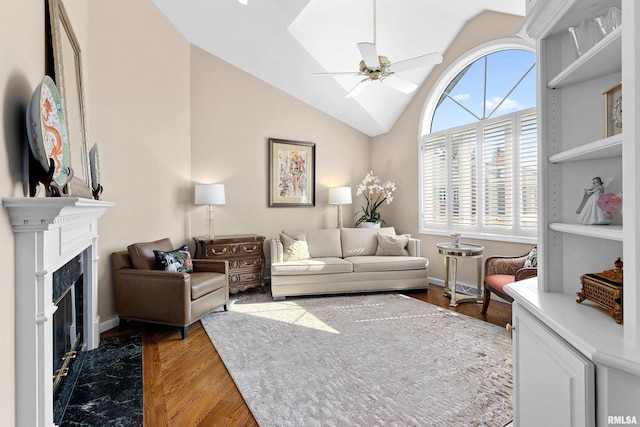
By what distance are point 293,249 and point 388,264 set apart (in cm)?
135

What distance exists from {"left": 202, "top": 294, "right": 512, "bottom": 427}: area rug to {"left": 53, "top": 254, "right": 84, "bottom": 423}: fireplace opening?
1007mm

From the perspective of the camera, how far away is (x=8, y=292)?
4.08 feet

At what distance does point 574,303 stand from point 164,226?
4026 mm

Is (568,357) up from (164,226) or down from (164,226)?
down

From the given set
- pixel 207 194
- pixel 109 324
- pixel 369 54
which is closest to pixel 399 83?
pixel 369 54

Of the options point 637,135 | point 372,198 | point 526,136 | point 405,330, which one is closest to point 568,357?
point 637,135

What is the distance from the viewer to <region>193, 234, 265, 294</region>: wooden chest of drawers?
430 cm

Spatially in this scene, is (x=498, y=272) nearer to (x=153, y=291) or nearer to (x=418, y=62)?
(x=418, y=62)

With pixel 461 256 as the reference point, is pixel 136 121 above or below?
above

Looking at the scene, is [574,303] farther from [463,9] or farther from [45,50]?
[463,9]

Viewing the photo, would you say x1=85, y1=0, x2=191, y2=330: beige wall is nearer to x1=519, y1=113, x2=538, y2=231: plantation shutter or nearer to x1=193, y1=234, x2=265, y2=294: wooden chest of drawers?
x1=193, y1=234, x2=265, y2=294: wooden chest of drawers

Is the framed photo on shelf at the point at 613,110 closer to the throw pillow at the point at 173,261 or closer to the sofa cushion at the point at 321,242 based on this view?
the throw pillow at the point at 173,261

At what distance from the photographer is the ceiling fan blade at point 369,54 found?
8.96ft

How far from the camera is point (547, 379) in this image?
1.15 m
